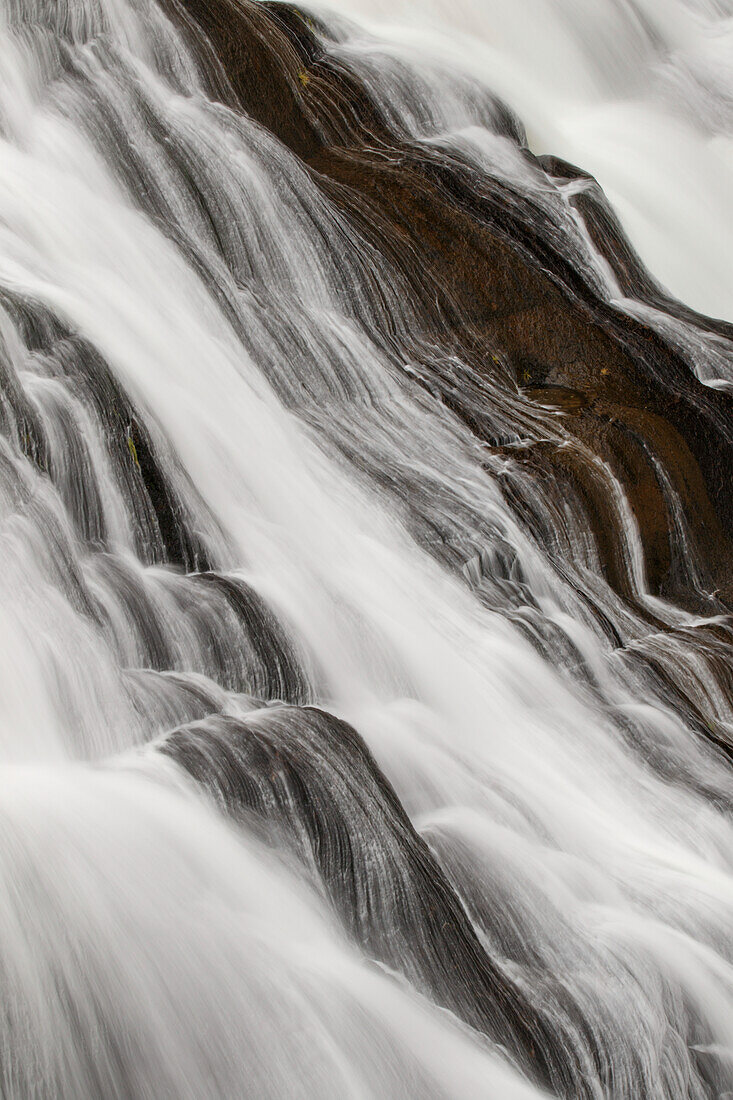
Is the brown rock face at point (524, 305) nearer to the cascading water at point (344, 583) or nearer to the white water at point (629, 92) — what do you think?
the cascading water at point (344, 583)

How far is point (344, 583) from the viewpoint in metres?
5.37

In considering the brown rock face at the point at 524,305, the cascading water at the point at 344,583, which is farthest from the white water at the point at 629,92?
the brown rock face at the point at 524,305

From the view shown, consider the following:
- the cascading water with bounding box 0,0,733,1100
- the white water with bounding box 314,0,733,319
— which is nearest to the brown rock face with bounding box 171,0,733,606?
the cascading water with bounding box 0,0,733,1100

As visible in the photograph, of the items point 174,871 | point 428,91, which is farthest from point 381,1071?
point 428,91

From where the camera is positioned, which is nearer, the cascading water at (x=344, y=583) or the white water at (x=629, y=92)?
the cascading water at (x=344, y=583)

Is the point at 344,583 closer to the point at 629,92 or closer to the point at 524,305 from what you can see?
the point at 524,305

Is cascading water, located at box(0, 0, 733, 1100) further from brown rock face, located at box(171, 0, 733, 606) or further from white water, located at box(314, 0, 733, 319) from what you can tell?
white water, located at box(314, 0, 733, 319)

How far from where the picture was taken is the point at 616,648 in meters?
5.93

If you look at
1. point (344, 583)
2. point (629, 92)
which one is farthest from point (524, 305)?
point (629, 92)

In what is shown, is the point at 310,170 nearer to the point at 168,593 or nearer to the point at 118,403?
the point at 118,403

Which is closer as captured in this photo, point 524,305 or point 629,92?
point 524,305

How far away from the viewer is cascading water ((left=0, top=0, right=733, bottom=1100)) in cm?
341

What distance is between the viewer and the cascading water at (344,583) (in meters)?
3.41

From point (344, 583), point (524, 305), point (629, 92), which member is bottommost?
point (344, 583)
